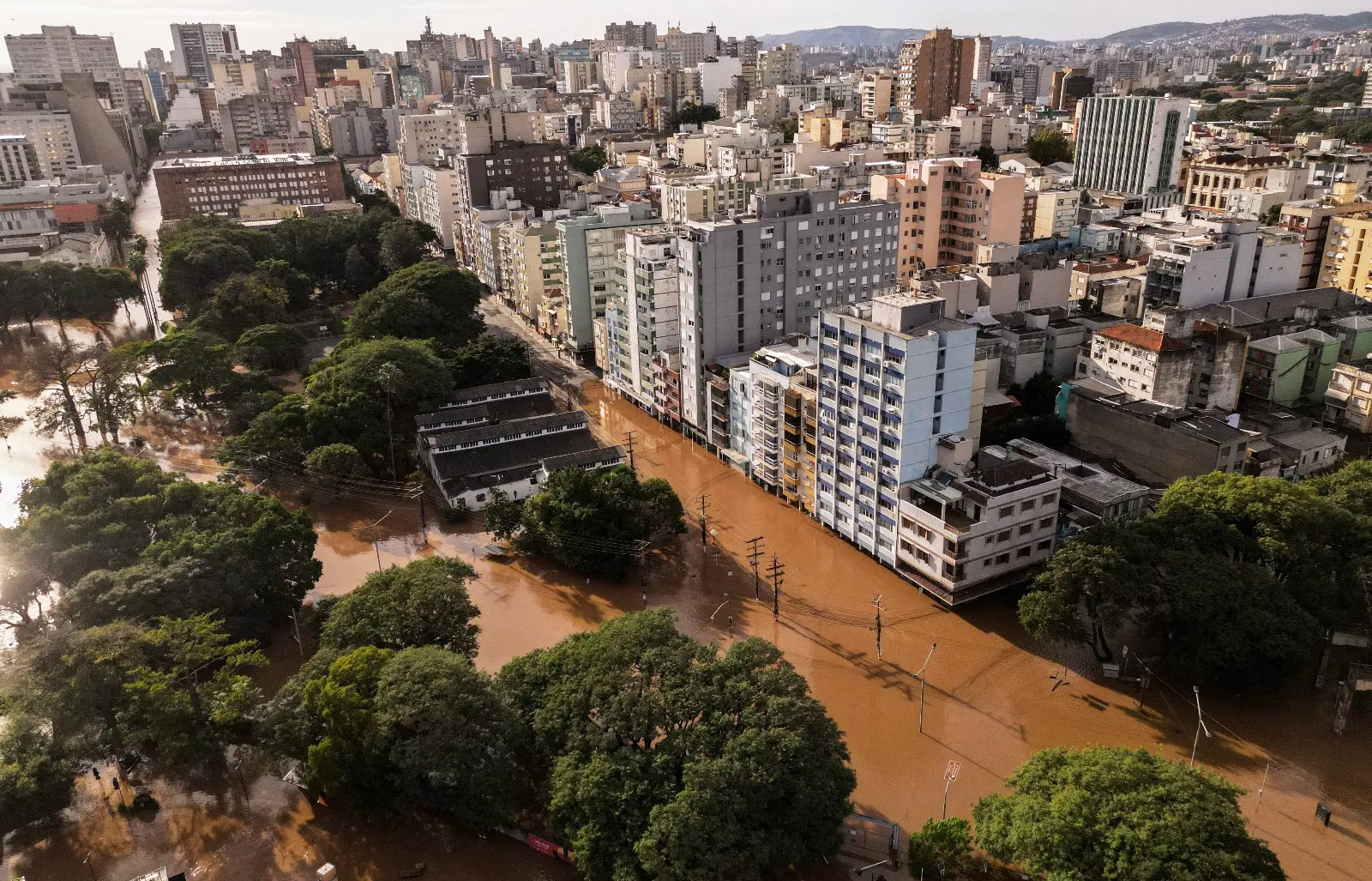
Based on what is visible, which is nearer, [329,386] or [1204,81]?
[329,386]

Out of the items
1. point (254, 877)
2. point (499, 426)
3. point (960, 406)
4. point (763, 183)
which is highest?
point (763, 183)

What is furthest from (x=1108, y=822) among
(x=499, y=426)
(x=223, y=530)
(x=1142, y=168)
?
(x=1142, y=168)

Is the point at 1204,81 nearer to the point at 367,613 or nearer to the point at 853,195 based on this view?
the point at 853,195

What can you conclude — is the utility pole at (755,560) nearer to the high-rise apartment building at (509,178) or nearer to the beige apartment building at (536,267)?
the beige apartment building at (536,267)

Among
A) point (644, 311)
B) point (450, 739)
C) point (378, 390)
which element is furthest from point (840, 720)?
point (378, 390)

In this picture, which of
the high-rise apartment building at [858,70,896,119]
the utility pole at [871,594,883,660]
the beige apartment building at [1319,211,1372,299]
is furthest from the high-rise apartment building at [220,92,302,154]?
the utility pole at [871,594,883,660]

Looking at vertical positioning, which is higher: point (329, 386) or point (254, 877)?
point (329, 386)

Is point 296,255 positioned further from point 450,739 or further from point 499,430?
point 450,739

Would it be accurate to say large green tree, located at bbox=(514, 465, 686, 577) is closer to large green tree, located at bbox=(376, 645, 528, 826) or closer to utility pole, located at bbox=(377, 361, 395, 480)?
utility pole, located at bbox=(377, 361, 395, 480)

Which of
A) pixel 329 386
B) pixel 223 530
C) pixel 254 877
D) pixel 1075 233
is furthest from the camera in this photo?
pixel 1075 233
